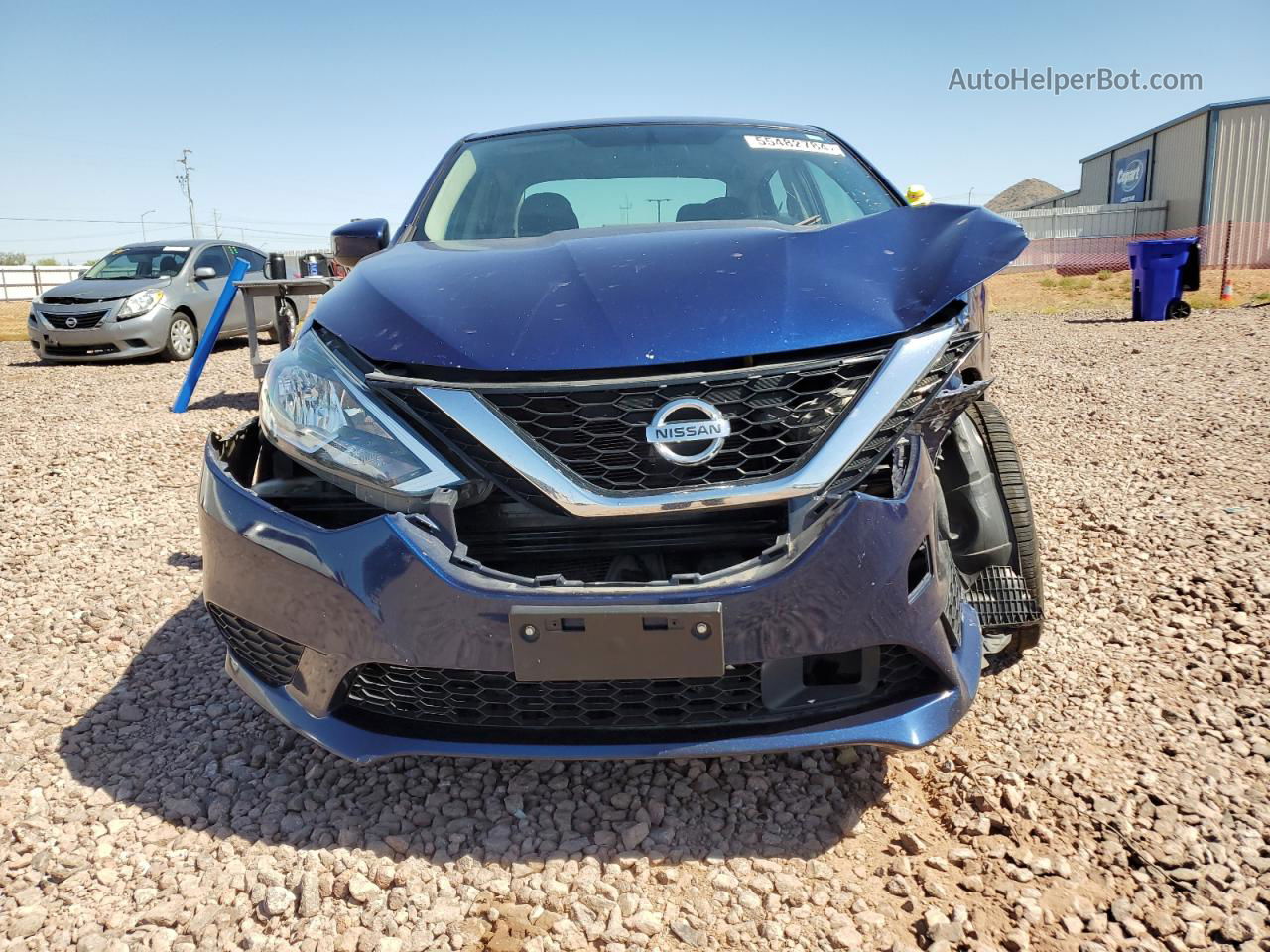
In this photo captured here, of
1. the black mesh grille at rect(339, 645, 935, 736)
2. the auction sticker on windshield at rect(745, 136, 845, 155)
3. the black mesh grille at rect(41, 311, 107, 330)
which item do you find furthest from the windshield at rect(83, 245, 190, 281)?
the black mesh grille at rect(339, 645, 935, 736)

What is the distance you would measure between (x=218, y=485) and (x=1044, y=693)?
2125mm

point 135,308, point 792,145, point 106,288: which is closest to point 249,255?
point 106,288

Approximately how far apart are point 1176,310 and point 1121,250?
18.8 metres

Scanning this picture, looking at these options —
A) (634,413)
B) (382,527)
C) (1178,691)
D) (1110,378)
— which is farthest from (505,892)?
(1110,378)

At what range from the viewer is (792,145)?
3.27 m

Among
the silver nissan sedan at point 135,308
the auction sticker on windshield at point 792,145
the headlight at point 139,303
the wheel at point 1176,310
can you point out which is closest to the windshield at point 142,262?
the silver nissan sedan at point 135,308

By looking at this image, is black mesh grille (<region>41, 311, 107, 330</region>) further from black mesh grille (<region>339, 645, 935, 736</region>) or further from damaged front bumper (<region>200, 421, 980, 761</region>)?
black mesh grille (<region>339, 645, 935, 736</region>)

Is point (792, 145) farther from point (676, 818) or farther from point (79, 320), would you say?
point (79, 320)

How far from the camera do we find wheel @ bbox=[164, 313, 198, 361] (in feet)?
38.1

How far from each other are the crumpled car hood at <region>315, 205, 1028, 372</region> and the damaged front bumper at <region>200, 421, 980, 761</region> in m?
0.32

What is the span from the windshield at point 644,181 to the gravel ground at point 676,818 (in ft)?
5.15

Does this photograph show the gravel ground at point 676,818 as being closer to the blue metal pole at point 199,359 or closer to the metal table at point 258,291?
the blue metal pole at point 199,359

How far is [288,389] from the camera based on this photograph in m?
1.94

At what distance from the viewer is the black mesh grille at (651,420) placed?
1.68m
